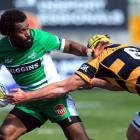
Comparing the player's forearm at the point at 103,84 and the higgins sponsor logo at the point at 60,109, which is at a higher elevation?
the player's forearm at the point at 103,84

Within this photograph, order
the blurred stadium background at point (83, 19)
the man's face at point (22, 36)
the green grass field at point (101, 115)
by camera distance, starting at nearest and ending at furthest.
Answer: the man's face at point (22, 36), the green grass field at point (101, 115), the blurred stadium background at point (83, 19)

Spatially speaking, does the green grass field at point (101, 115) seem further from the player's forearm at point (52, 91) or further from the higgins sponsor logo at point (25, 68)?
the player's forearm at point (52, 91)

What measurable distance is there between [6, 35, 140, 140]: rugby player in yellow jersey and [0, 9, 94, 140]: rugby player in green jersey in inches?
32.8

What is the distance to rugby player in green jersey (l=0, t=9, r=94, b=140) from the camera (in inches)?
389

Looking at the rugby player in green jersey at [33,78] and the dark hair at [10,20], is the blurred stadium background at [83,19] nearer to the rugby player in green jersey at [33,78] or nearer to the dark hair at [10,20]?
the rugby player in green jersey at [33,78]

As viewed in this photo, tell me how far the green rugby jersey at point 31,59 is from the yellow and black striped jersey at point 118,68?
1.19m

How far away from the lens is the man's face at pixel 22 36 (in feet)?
31.8

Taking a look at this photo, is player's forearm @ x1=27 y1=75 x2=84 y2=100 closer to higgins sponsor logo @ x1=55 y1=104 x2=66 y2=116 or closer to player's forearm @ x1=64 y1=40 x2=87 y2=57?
higgins sponsor logo @ x1=55 y1=104 x2=66 y2=116

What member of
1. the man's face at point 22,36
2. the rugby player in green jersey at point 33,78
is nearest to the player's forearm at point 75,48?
the rugby player in green jersey at point 33,78

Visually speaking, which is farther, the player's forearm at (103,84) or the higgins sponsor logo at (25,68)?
the higgins sponsor logo at (25,68)

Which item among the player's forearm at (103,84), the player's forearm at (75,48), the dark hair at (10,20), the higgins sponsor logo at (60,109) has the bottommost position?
the higgins sponsor logo at (60,109)

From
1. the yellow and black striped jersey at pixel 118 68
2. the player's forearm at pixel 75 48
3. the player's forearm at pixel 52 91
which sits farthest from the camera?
the player's forearm at pixel 75 48

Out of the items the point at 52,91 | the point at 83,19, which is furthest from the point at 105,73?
the point at 83,19

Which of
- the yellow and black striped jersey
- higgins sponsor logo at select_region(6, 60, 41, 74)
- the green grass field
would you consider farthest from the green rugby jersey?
the green grass field
